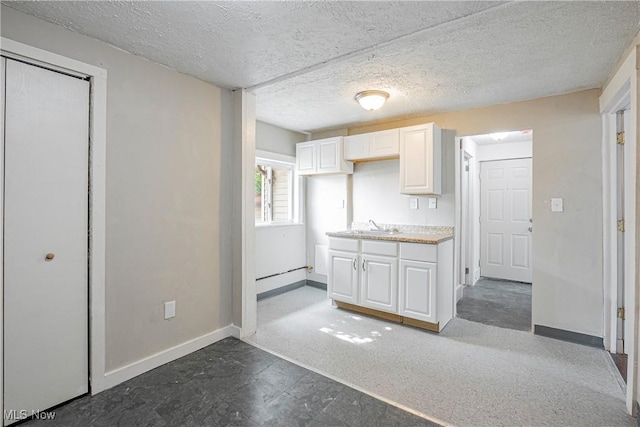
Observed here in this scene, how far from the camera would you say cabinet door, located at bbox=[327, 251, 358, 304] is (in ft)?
11.1

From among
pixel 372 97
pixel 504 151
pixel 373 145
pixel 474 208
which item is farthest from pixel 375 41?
pixel 504 151

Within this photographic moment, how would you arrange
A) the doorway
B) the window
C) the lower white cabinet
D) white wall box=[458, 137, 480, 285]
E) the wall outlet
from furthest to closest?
1. white wall box=[458, 137, 480, 285]
2. the doorway
3. the window
4. the lower white cabinet
5. the wall outlet

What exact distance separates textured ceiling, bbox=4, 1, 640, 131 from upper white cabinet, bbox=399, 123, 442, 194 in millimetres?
511

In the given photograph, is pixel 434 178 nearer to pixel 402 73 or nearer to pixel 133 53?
pixel 402 73

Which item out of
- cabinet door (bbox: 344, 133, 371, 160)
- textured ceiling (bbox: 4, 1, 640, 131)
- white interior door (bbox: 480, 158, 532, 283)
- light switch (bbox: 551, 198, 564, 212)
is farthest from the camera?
white interior door (bbox: 480, 158, 532, 283)

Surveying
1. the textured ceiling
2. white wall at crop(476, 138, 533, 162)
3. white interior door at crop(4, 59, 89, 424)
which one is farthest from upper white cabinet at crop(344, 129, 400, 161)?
white interior door at crop(4, 59, 89, 424)

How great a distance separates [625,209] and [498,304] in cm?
192

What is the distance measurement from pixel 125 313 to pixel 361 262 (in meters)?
2.19

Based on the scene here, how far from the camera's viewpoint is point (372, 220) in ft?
13.2

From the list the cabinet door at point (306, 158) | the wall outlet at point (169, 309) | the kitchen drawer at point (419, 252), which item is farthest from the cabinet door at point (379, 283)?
the wall outlet at point (169, 309)

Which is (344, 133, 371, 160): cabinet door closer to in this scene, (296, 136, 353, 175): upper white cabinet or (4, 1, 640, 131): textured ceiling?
(296, 136, 353, 175): upper white cabinet

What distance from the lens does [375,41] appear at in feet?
6.41

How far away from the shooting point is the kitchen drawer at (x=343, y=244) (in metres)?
3.39

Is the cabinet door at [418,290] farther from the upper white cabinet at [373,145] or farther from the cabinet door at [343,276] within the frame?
the upper white cabinet at [373,145]
